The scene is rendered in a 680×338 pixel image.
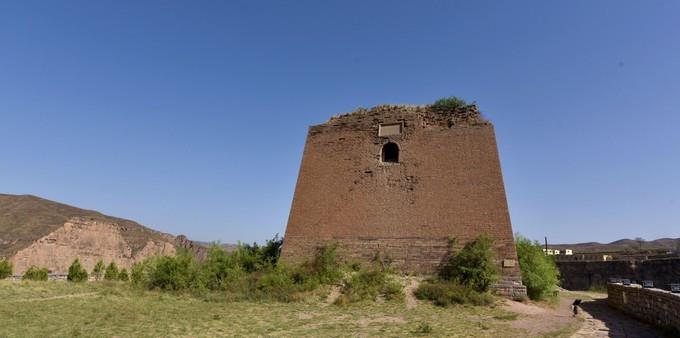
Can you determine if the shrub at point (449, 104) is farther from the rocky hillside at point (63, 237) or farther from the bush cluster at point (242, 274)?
the rocky hillside at point (63, 237)

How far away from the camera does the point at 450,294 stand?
11203 mm

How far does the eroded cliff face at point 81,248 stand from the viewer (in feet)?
93.7

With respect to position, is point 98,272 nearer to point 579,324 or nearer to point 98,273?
point 98,273

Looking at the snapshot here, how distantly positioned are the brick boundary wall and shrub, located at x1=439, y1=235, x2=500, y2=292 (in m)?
3.34

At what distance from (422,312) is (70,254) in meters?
29.6

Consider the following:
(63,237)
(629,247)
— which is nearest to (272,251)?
(63,237)

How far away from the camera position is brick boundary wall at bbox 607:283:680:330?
764 centimetres

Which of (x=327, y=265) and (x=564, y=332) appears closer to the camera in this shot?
(x=564, y=332)

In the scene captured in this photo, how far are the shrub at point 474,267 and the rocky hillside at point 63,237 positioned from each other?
28305 millimetres

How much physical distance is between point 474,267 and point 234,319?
22.9 feet

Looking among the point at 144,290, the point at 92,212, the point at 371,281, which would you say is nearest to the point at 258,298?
the point at 371,281

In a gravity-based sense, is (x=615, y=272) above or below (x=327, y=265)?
above

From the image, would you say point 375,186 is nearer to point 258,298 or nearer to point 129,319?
point 258,298

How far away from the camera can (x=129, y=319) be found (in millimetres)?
8695
